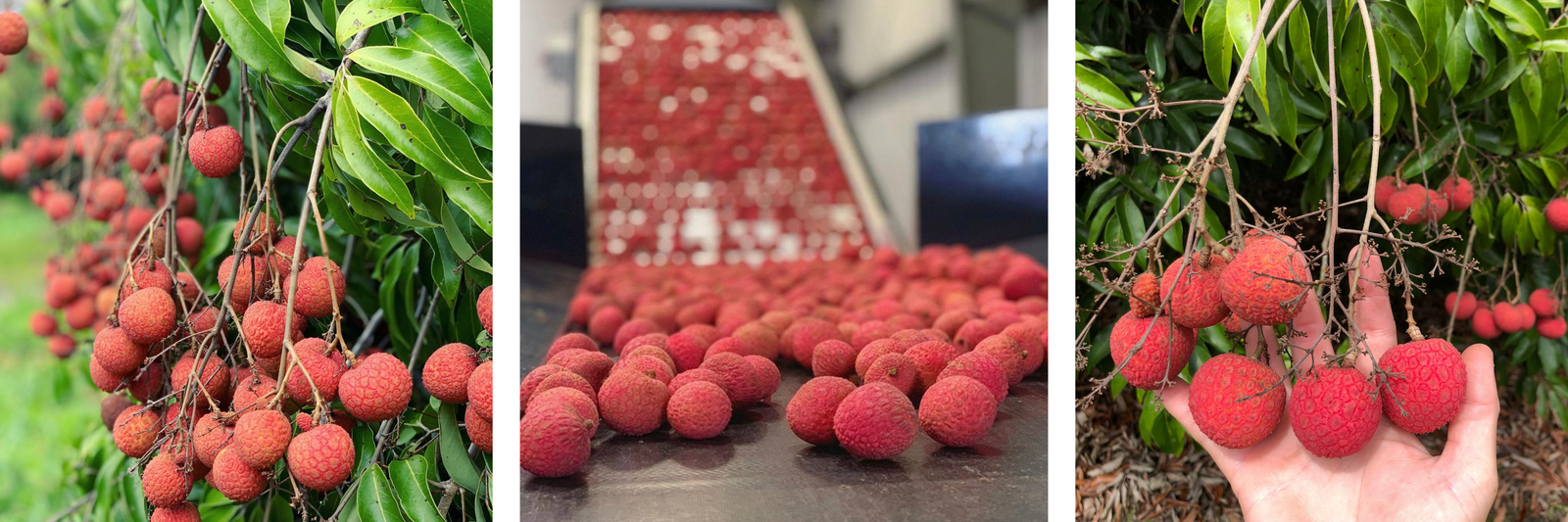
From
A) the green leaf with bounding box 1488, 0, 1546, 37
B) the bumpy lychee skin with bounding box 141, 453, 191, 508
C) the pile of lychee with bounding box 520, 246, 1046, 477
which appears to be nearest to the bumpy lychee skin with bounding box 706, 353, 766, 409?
the pile of lychee with bounding box 520, 246, 1046, 477

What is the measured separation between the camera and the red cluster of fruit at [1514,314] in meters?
1.08

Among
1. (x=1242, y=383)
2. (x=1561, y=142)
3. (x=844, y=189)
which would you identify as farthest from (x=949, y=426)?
(x=844, y=189)

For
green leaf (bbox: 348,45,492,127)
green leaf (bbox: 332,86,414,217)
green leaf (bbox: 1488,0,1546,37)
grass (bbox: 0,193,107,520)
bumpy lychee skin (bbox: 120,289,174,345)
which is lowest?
grass (bbox: 0,193,107,520)

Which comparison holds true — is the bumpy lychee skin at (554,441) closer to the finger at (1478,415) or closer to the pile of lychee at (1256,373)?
the pile of lychee at (1256,373)

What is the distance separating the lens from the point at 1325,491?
813mm

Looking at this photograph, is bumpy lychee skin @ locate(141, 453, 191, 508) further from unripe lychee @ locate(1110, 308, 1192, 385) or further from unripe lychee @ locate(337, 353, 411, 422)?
unripe lychee @ locate(1110, 308, 1192, 385)

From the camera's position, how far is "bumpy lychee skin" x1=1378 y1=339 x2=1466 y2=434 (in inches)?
25.7

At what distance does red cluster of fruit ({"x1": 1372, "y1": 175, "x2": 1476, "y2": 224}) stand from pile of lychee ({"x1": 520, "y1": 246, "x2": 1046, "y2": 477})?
1.30ft

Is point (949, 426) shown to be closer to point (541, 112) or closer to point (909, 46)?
point (541, 112)

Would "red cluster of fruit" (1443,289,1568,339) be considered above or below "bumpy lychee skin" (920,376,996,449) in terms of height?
above

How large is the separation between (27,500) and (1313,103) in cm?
232

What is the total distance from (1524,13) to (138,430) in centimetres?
143

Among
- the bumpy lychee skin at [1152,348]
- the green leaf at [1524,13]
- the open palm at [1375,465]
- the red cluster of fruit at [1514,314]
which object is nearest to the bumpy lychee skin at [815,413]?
the bumpy lychee skin at [1152,348]

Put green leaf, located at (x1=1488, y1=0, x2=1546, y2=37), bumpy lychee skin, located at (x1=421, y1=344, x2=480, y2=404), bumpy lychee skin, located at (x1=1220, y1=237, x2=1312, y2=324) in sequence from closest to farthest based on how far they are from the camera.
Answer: bumpy lychee skin, located at (x1=1220, y1=237, x2=1312, y2=324) → bumpy lychee skin, located at (x1=421, y1=344, x2=480, y2=404) → green leaf, located at (x1=1488, y1=0, x2=1546, y2=37)
